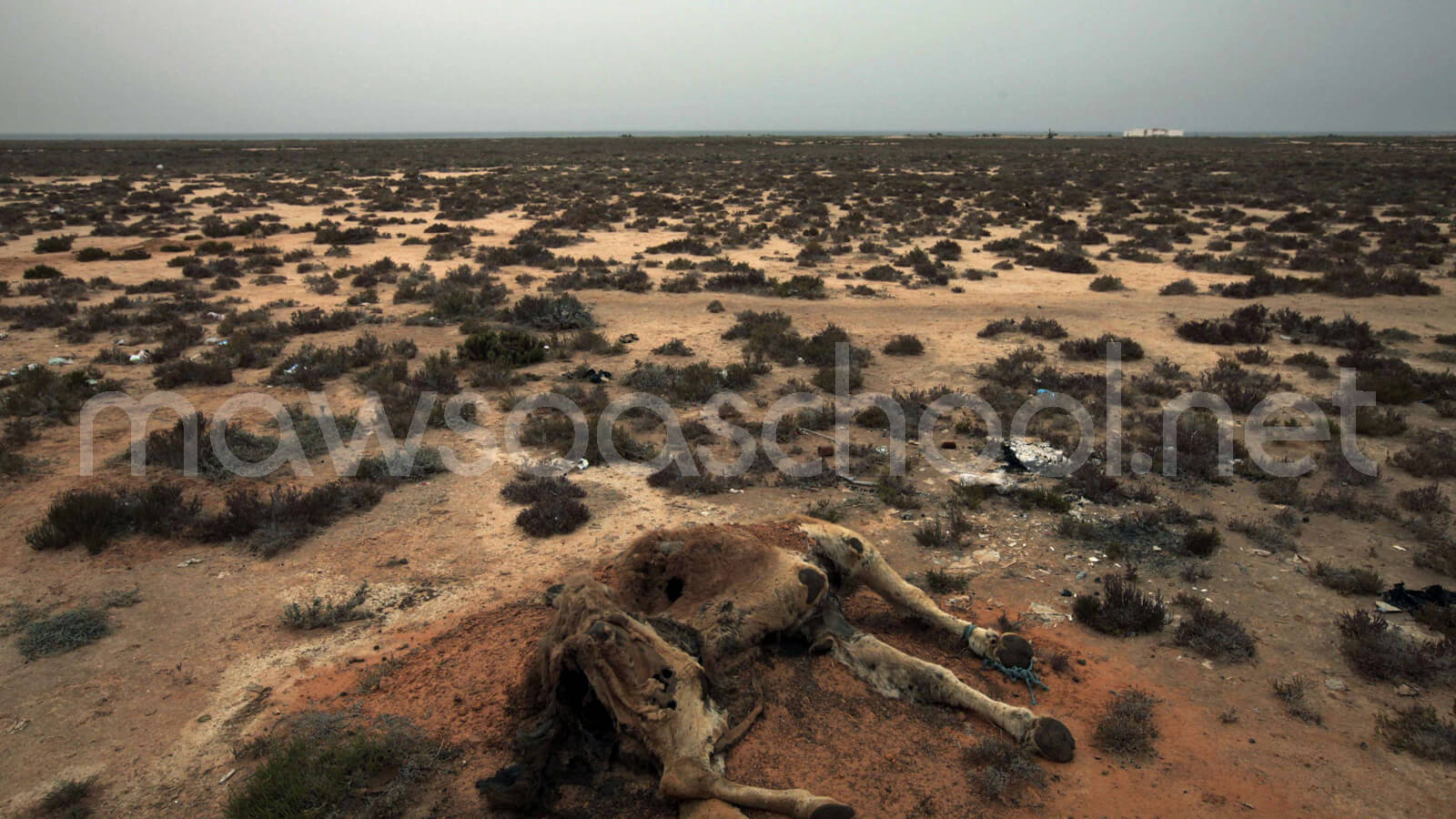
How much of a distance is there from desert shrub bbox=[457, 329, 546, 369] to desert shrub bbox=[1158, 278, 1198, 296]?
46.9 feet

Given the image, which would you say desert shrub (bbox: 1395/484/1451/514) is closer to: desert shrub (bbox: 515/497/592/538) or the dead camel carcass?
the dead camel carcass

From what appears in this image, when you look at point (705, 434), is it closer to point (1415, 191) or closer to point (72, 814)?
point (72, 814)

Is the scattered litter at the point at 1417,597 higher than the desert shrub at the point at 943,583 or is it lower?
higher

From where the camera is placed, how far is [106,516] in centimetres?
682

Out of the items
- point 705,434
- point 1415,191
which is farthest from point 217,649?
point 1415,191

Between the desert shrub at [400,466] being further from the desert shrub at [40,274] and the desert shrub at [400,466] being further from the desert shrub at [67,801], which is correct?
the desert shrub at [40,274]

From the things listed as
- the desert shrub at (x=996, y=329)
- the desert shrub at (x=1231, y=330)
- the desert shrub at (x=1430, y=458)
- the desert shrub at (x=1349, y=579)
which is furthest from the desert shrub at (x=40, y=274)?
the desert shrub at (x=1430, y=458)

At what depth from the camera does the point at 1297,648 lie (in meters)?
5.18

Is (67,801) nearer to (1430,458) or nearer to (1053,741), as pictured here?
(1053,741)

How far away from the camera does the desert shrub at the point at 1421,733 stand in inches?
161

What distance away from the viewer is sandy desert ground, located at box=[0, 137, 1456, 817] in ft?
13.4

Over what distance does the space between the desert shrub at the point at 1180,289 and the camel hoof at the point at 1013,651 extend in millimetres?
15102

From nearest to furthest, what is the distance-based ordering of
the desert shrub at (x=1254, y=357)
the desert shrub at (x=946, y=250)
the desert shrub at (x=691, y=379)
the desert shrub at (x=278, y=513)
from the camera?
1. the desert shrub at (x=278, y=513)
2. the desert shrub at (x=691, y=379)
3. the desert shrub at (x=1254, y=357)
4. the desert shrub at (x=946, y=250)

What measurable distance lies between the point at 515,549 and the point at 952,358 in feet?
28.2
